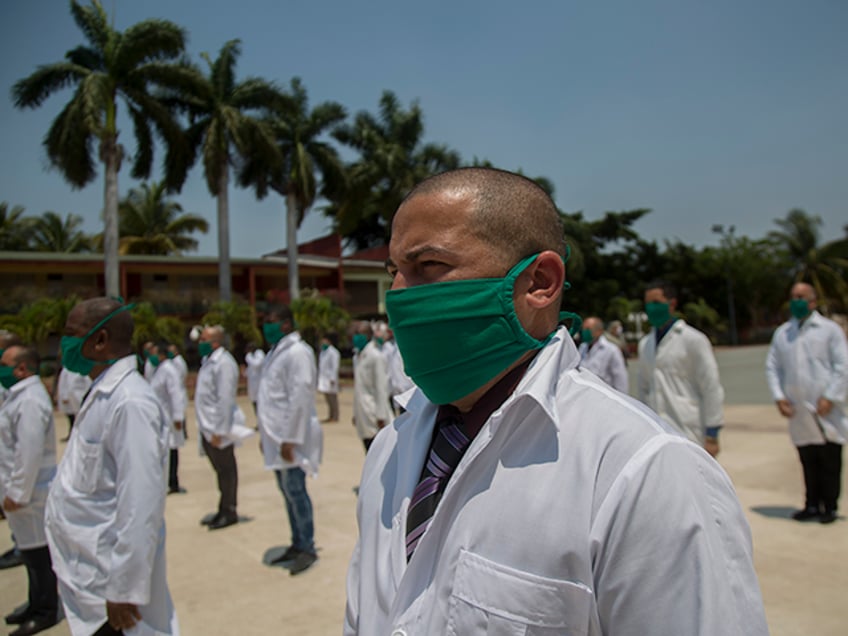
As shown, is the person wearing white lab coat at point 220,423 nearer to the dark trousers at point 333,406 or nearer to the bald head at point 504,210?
the bald head at point 504,210

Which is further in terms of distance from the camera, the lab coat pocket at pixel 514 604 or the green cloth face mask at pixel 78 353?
the green cloth face mask at pixel 78 353

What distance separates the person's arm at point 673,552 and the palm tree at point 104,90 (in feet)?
78.4

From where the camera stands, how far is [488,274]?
1.40 m

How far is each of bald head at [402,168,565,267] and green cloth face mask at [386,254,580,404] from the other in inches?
1.9

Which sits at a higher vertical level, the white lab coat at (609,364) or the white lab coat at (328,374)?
the white lab coat at (609,364)

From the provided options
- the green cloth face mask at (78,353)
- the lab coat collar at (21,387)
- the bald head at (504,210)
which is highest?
the bald head at (504,210)

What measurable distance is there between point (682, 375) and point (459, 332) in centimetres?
436

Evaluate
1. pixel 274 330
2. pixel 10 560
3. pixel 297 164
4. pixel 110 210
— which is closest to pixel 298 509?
pixel 274 330

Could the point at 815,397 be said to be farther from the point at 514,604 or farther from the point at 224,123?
the point at 224,123

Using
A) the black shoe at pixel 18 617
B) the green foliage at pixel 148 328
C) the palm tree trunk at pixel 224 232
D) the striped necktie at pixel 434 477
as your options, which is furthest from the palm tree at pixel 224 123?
the striped necktie at pixel 434 477

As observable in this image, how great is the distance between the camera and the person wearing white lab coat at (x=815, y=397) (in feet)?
18.1

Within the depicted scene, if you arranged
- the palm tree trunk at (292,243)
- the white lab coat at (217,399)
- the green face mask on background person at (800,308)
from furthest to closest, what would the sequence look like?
the palm tree trunk at (292,243) < the white lab coat at (217,399) < the green face mask on background person at (800,308)

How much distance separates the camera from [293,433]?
5.22 m

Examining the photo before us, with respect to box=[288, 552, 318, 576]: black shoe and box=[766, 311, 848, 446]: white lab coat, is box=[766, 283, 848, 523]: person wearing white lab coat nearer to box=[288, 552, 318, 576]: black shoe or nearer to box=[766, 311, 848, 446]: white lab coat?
box=[766, 311, 848, 446]: white lab coat
